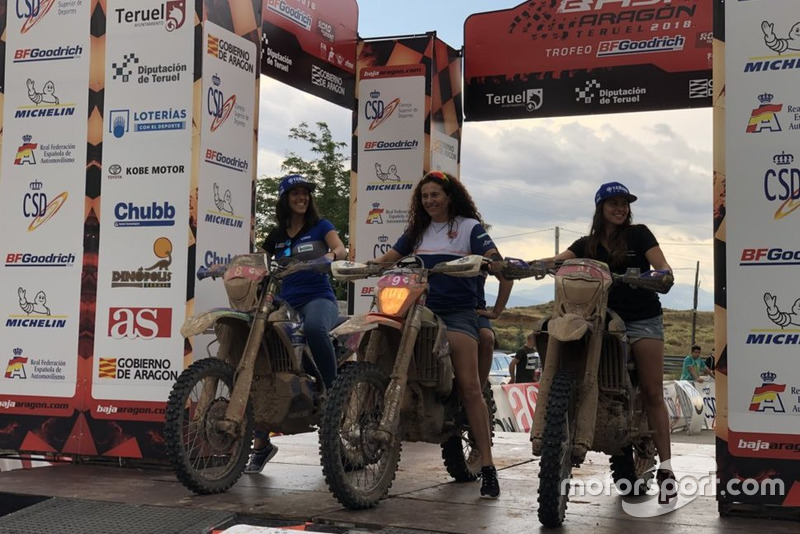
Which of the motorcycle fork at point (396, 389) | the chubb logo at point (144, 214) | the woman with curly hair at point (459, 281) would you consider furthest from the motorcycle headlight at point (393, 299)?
the chubb logo at point (144, 214)

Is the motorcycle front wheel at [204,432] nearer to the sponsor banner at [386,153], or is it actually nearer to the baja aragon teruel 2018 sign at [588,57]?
the sponsor banner at [386,153]

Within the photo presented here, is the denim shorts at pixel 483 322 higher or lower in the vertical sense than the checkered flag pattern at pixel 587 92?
lower

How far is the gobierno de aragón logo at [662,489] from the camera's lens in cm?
523

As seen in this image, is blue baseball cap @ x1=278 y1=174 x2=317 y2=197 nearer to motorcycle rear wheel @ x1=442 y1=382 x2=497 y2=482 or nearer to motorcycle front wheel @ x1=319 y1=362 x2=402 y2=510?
motorcycle front wheel @ x1=319 y1=362 x2=402 y2=510

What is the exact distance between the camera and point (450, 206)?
20.1ft

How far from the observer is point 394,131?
37.2ft

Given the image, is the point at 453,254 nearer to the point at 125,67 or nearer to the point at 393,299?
the point at 393,299

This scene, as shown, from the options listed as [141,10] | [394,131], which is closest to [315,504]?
[141,10]

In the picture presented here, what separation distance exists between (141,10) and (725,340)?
4.74m

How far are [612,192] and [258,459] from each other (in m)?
3.13

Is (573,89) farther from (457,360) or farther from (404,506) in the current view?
(404,506)

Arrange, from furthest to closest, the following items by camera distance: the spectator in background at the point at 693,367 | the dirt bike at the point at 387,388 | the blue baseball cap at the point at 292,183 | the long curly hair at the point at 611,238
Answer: the spectator in background at the point at 693,367, the blue baseball cap at the point at 292,183, the long curly hair at the point at 611,238, the dirt bike at the point at 387,388

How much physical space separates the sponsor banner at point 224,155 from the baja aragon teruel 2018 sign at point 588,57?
4069mm

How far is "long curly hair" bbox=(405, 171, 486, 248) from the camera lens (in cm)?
609
